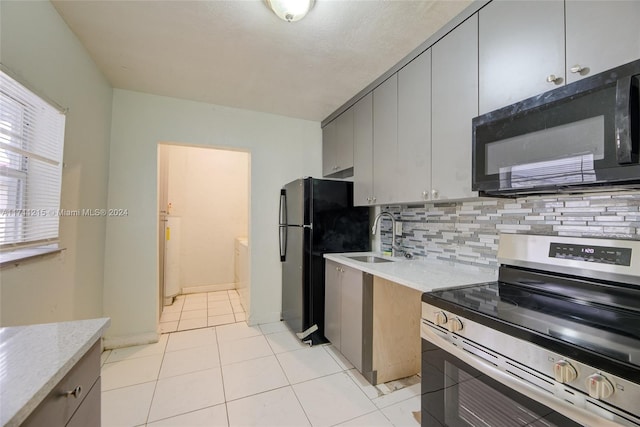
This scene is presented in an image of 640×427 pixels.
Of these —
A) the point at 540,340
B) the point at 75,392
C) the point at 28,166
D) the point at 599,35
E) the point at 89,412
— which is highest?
the point at 599,35

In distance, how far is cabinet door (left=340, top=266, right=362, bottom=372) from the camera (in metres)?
1.94

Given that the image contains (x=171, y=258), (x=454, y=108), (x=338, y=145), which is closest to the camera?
(x=454, y=108)

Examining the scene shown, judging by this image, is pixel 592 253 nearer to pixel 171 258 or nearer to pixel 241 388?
pixel 241 388

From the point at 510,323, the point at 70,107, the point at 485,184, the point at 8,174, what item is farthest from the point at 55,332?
the point at 485,184

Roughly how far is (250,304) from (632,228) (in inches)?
116

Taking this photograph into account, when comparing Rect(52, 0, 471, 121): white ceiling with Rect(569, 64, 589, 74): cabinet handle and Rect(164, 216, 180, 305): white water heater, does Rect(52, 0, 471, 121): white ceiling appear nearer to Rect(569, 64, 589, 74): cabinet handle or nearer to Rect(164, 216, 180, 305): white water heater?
Rect(569, 64, 589, 74): cabinet handle

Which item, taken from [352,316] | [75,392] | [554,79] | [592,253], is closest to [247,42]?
[554,79]

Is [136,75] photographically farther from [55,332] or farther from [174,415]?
[174,415]

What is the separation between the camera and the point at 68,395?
2.35 ft

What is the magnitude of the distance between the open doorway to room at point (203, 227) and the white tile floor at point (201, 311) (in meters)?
0.01

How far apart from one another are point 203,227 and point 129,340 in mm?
2057

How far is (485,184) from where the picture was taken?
1316mm

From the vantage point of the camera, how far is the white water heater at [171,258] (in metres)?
3.63

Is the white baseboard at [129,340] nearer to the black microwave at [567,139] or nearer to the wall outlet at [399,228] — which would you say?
the wall outlet at [399,228]
